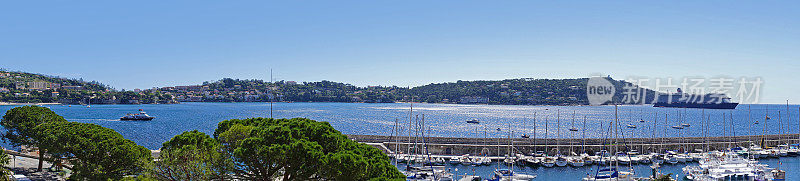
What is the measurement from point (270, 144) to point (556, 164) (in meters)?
30.9

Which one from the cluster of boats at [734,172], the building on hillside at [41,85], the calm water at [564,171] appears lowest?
the calm water at [564,171]

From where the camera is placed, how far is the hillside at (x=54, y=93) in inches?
5719

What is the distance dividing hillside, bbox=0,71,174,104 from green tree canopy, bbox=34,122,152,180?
155689 mm

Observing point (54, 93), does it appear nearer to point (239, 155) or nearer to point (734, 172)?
point (239, 155)

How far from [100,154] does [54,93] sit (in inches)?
6729

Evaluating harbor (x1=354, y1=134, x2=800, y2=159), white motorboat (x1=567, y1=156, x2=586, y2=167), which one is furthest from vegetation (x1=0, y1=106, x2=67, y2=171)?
white motorboat (x1=567, y1=156, x2=586, y2=167)

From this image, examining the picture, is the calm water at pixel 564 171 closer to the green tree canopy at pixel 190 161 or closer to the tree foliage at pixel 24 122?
the green tree canopy at pixel 190 161

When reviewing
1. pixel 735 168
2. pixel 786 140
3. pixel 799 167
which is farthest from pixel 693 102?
pixel 735 168

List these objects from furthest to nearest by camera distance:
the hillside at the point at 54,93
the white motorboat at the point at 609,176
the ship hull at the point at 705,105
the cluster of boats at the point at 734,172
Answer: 1. the ship hull at the point at 705,105
2. the hillside at the point at 54,93
3. the cluster of boats at the point at 734,172
4. the white motorboat at the point at 609,176

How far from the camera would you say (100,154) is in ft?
61.6

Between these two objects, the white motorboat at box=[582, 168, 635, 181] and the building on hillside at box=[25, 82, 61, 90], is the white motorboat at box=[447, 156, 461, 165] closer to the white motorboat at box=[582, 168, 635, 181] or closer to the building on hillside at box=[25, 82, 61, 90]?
the white motorboat at box=[582, 168, 635, 181]

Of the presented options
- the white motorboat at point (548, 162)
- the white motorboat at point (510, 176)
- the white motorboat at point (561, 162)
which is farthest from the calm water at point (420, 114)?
the white motorboat at point (510, 176)

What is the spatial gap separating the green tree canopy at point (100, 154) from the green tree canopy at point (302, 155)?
18.0 ft

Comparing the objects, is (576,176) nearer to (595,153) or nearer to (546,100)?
(595,153)
